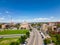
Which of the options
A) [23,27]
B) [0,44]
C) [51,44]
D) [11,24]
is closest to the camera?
[51,44]

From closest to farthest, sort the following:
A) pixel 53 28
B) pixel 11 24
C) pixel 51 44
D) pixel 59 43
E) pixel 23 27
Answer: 1. pixel 59 43
2. pixel 51 44
3. pixel 53 28
4. pixel 23 27
5. pixel 11 24

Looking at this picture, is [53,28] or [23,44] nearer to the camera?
[23,44]

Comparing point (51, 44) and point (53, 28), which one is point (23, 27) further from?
point (51, 44)

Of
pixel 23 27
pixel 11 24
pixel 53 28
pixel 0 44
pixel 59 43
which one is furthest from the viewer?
pixel 11 24

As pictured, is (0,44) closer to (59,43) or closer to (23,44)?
(23,44)

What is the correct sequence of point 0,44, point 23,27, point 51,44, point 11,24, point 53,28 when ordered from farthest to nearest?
1. point 11,24
2. point 23,27
3. point 53,28
4. point 0,44
5. point 51,44

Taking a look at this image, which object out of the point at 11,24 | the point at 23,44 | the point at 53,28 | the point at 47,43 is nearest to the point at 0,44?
the point at 23,44

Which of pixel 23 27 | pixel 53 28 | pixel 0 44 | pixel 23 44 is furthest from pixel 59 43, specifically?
pixel 23 27

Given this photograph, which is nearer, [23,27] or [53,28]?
[53,28]
